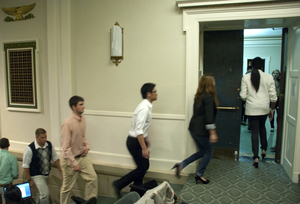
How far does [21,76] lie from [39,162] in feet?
7.07

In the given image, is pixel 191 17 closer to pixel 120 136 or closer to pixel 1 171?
pixel 120 136

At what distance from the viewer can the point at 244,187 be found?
126 inches

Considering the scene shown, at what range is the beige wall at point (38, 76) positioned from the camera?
15.7 ft

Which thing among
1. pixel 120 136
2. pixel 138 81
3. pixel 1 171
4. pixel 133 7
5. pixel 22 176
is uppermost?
pixel 133 7

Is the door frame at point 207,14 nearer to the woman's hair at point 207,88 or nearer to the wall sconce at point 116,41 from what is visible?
the woman's hair at point 207,88

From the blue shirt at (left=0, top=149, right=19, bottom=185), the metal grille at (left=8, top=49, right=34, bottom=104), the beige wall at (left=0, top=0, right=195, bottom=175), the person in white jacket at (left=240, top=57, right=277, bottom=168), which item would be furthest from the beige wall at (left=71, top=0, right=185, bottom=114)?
the blue shirt at (left=0, top=149, right=19, bottom=185)

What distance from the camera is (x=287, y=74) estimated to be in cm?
378

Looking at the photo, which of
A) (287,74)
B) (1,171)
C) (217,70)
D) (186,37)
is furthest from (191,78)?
(1,171)

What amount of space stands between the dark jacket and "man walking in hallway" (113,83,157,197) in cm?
59

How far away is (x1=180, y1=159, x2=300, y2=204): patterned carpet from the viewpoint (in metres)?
2.92

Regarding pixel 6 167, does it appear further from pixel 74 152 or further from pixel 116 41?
pixel 116 41

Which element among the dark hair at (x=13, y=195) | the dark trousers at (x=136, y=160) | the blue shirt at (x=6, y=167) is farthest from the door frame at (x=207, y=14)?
the blue shirt at (x=6, y=167)

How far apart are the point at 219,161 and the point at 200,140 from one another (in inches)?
52.3

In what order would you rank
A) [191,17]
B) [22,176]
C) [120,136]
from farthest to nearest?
[22,176]
[120,136]
[191,17]
